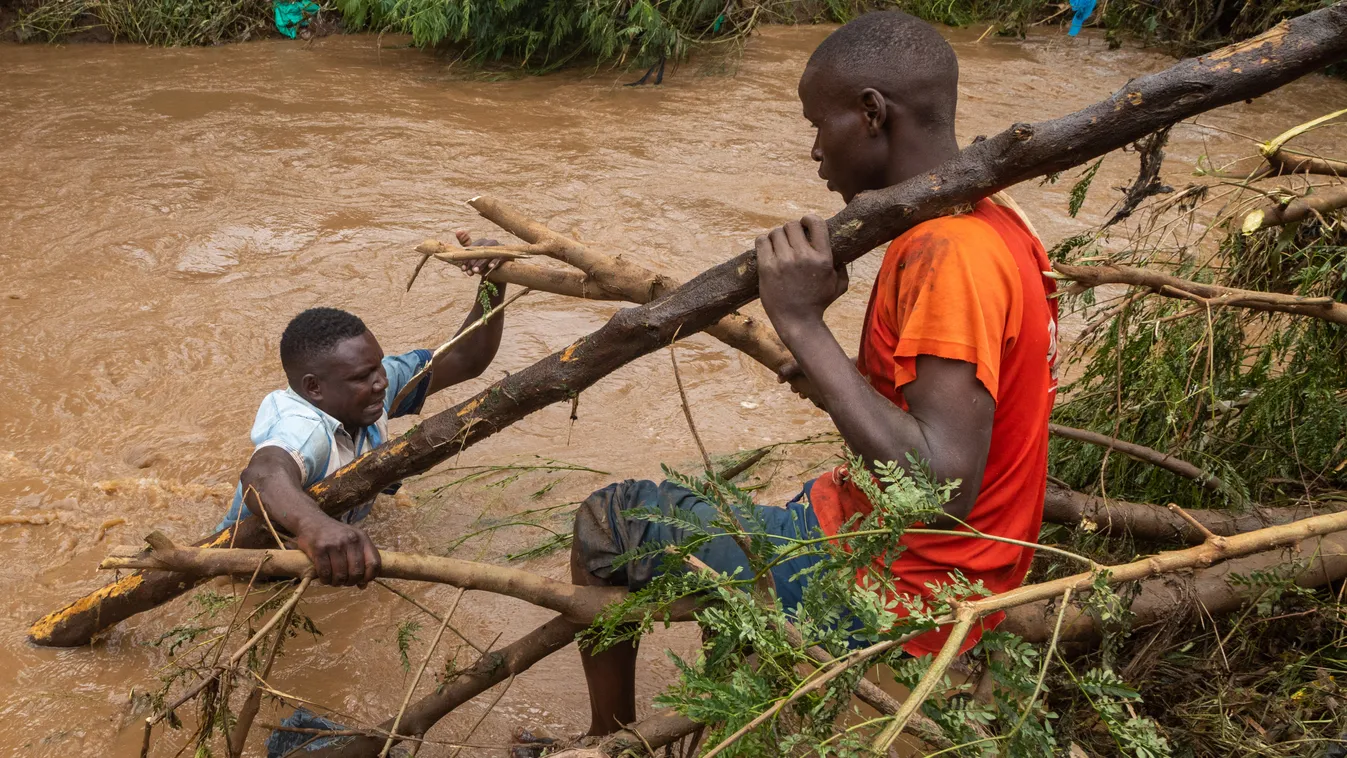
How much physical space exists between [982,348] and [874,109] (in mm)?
533

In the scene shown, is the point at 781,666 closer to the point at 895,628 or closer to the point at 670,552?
the point at 895,628

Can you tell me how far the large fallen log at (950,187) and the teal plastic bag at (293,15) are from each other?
782cm

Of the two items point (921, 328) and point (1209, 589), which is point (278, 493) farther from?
point (1209, 589)

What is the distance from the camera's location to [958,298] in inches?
69.4

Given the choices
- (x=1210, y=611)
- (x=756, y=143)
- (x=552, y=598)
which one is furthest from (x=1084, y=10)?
Result: (x=552, y=598)

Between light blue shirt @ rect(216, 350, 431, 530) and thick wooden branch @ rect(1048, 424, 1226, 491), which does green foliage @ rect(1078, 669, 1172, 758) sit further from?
light blue shirt @ rect(216, 350, 431, 530)

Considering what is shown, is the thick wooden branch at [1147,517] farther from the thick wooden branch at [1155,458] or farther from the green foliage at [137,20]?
the green foliage at [137,20]

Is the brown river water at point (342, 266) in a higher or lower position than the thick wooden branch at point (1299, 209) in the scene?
lower

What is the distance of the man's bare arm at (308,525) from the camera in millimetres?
2357

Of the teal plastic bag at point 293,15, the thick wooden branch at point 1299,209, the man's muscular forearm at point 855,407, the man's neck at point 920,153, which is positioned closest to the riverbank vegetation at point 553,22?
the teal plastic bag at point 293,15

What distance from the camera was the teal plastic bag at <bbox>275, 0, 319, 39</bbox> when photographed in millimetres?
9117

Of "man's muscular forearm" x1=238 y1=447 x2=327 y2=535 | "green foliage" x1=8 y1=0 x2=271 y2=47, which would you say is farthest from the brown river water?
"man's muscular forearm" x1=238 y1=447 x2=327 y2=535

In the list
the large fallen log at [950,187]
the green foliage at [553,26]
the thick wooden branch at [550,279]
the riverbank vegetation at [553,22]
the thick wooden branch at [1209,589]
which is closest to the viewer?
the large fallen log at [950,187]

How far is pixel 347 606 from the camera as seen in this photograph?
3.30 m
